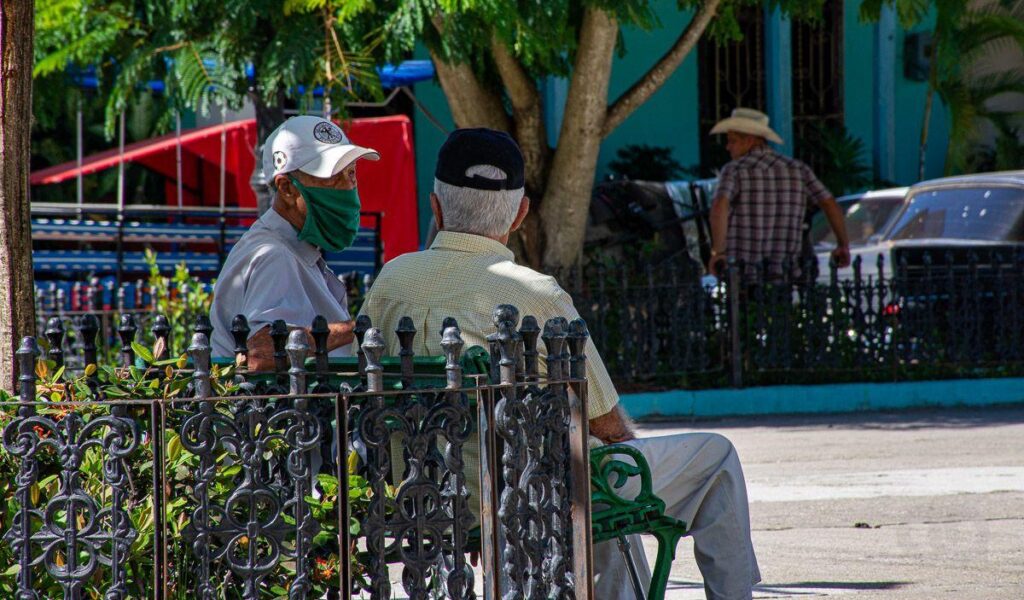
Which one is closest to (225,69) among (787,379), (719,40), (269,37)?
(269,37)

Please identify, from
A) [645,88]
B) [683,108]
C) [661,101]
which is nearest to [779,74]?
[683,108]

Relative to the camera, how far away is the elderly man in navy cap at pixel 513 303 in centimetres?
400

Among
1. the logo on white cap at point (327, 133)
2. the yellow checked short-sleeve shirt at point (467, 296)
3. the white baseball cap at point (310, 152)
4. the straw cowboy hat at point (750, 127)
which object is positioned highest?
the straw cowboy hat at point (750, 127)

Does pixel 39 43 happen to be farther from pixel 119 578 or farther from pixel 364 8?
pixel 119 578

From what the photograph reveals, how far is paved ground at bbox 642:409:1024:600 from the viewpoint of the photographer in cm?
548

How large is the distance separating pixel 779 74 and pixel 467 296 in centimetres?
1423

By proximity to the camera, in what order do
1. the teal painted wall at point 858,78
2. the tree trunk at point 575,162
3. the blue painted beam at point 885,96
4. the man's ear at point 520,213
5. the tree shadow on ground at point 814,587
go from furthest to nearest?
the teal painted wall at point 858,78, the blue painted beam at point 885,96, the tree trunk at point 575,162, the tree shadow on ground at point 814,587, the man's ear at point 520,213

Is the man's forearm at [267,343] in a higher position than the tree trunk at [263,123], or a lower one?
lower

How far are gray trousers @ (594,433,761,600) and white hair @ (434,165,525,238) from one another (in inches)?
30.2

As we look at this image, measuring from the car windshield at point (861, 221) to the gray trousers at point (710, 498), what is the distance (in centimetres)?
1072

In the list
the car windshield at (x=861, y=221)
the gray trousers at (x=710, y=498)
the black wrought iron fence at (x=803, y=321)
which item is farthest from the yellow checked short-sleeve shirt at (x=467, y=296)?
the car windshield at (x=861, y=221)

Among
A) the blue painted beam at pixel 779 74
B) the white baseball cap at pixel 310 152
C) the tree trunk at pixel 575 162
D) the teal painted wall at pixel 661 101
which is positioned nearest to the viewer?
the white baseball cap at pixel 310 152

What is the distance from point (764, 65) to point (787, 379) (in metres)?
7.63

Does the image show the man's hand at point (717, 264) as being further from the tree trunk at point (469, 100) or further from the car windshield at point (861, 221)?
the car windshield at point (861, 221)
